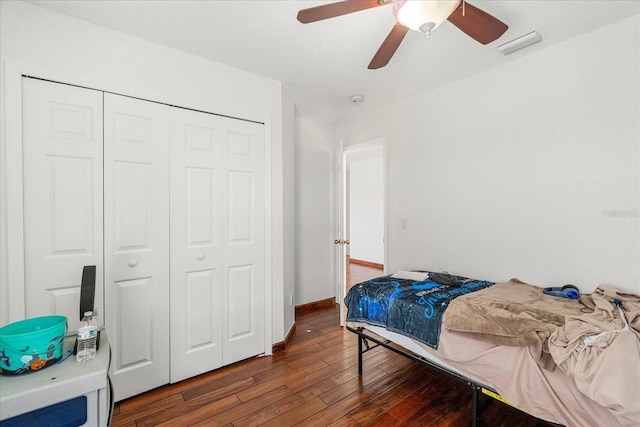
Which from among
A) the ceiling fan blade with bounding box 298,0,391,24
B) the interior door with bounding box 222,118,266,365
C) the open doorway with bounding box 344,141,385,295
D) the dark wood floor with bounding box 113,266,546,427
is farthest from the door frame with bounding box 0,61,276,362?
the open doorway with bounding box 344,141,385,295

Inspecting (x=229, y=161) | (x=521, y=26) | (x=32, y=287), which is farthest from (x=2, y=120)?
(x=521, y=26)

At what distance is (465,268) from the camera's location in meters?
2.73

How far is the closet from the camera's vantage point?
1784 millimetres

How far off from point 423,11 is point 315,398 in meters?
2.37

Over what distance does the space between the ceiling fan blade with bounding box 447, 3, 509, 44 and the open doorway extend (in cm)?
503

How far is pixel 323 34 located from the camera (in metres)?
2.01

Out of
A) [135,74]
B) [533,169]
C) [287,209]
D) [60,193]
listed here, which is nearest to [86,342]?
[60,193]

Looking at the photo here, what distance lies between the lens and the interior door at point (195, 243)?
7.29ft

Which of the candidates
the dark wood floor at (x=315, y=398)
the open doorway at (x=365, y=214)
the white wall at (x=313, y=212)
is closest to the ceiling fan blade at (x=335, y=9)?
the dark wood floor at (x=315, y=398)

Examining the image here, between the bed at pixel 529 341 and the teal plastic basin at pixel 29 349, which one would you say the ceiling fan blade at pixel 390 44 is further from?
the teal plastic basin at pixel 29 349

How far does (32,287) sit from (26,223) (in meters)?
0.39

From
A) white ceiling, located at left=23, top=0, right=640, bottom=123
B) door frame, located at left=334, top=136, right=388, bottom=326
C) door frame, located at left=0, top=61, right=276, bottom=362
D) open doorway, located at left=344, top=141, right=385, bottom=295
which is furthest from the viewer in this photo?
open doorway, located at left=344, top=141, right=385, bottom=295

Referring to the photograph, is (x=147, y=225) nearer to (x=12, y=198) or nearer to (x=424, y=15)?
(x=12, y=198)

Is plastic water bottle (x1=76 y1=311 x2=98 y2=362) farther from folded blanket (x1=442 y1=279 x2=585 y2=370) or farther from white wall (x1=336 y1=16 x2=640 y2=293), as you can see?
white wall (x1=336 y1=16 x2=640 y2=293)
